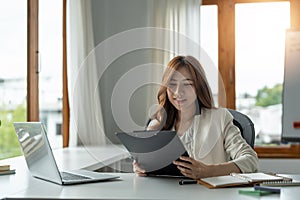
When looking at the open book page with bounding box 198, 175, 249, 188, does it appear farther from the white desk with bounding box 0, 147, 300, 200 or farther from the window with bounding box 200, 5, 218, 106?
the window with bounding box 200, 5, 218, 106

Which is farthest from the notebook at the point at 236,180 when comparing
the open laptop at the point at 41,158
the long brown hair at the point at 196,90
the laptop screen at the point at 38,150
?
the long brown hair at the point at 196,90

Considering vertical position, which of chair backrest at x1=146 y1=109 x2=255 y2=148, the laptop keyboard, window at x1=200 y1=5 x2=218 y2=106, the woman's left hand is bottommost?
the laptop keyboard

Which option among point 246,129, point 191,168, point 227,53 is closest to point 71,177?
point 191,168

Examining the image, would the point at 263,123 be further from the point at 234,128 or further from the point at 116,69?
the point at 234,128

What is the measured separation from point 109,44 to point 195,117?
1.81 metres

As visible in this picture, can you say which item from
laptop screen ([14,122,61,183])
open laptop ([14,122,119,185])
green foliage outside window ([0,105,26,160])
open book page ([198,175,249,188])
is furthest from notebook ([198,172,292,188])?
green foliage outside window ([0,105,26,160])

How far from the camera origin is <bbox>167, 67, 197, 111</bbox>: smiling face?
2.48 m

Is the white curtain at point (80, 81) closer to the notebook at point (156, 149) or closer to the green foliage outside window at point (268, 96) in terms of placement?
the green foliage outside window at point (268, 96)

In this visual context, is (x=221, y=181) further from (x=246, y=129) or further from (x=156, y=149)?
(x=246, y=129)

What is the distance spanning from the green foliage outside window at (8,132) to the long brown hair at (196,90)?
3.65 ft

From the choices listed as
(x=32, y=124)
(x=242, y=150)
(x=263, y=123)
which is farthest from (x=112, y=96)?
(x=32, y=124)

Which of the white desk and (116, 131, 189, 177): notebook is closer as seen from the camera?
the white desk

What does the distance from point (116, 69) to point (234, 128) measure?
195 centimetres

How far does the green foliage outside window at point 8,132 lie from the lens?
3137 millimetres
